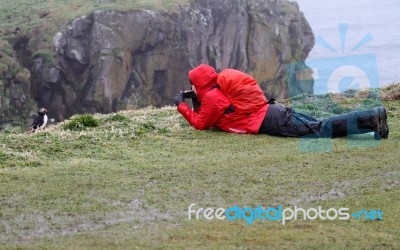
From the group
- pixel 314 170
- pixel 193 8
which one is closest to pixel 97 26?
pixel 193 8

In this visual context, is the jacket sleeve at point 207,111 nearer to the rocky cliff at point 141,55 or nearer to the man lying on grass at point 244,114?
the man lying on grass at point 244,114

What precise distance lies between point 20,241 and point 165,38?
84.2 metres

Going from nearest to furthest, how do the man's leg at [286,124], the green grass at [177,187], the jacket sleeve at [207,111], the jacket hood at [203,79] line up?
the green grass at [177,187], the man's leg at [286,124], the jacket sleeve at [207,111], the jacket hood at [203,79]

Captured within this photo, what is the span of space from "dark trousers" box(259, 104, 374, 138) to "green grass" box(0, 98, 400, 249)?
0.23 m

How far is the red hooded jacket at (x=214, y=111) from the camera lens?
11398 millimetres

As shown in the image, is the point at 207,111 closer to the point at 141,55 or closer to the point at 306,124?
the point at 306,124

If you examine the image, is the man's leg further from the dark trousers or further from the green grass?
the green grass

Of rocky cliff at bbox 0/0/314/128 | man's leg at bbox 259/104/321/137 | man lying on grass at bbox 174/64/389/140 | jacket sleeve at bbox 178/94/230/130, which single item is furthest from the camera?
rocky cliff at bbox 0/0/314/128

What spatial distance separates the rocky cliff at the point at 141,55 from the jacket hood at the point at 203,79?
220 feet

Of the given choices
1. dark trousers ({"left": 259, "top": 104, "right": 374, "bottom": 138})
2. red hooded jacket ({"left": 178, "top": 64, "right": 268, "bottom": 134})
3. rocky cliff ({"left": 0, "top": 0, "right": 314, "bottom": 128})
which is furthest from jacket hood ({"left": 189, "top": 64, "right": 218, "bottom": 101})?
rocky cliff ({"left": 0, "top": 0, "right": 314, "bottom": 128})

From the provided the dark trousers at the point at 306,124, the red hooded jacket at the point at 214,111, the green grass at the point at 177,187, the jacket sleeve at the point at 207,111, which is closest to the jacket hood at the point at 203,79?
the red hooded jacket at the point at 214,111

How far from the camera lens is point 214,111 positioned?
11.5m

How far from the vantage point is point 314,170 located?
8844 millimetres

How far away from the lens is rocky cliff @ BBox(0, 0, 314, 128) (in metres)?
85.8
